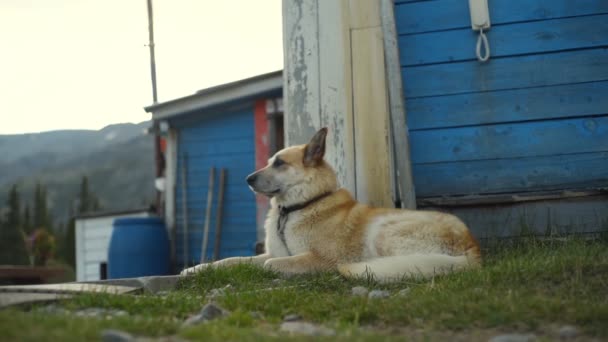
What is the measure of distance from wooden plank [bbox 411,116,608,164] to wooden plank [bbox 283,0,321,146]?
0.94m

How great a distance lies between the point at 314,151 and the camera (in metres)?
4.87

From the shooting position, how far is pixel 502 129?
5.45 m

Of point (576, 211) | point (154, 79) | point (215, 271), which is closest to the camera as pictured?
point (215, 271)

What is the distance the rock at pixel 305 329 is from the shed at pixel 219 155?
25.6 feet

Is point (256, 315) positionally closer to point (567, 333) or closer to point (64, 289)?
point (64, 289)

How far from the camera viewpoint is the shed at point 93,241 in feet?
42.9

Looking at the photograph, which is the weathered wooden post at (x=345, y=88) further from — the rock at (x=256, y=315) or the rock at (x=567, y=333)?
the rock at (x=567, y=333)

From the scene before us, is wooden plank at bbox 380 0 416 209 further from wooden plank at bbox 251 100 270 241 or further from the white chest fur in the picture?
wooden plank at bbox 251 100 270 241

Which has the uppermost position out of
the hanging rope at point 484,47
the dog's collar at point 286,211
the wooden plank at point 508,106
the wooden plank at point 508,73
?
the hanging rope at point 484,47

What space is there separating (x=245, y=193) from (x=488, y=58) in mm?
6548

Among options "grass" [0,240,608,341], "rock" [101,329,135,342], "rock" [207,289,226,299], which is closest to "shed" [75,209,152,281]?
"rock" [207,289,226,299]

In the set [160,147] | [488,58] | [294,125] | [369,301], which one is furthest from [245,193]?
[369,301]

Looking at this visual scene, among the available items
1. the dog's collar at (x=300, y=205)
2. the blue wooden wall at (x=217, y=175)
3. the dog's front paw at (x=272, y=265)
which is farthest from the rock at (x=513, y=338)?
the blue wooden wall at (x=217, y=175)

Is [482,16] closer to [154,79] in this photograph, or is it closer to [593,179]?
[593,179]
